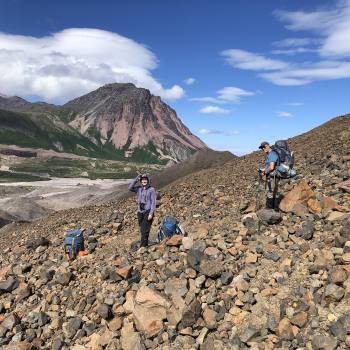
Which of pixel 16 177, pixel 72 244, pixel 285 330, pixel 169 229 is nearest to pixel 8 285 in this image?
pixel 72 244

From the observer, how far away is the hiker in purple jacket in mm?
14516

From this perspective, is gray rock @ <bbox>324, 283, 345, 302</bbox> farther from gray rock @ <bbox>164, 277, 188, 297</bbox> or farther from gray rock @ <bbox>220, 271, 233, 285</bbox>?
gray rock @ <bbox>164, 277, 188, 297</bbox>

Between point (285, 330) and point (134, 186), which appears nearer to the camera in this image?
point (285, 330)

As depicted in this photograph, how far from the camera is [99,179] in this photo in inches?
7111

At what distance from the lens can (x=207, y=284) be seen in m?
11.8

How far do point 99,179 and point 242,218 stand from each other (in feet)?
555

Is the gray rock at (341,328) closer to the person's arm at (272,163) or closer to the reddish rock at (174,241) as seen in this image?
the reddish rock at (174,241)

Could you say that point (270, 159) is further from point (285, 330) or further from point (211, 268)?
point (285, 330)

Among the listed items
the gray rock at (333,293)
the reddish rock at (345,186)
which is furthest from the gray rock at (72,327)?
the reddish rock at (345,186)

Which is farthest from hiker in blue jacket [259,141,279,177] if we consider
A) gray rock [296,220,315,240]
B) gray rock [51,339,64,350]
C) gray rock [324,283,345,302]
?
gray rock [51,339,64,350]

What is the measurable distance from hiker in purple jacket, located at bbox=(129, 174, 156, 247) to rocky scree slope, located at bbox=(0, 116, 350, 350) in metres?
0.90

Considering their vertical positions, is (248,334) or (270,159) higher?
(270,159)

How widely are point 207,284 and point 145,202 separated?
13.3 ft

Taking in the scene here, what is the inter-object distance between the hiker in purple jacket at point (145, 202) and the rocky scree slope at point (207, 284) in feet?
2.95
